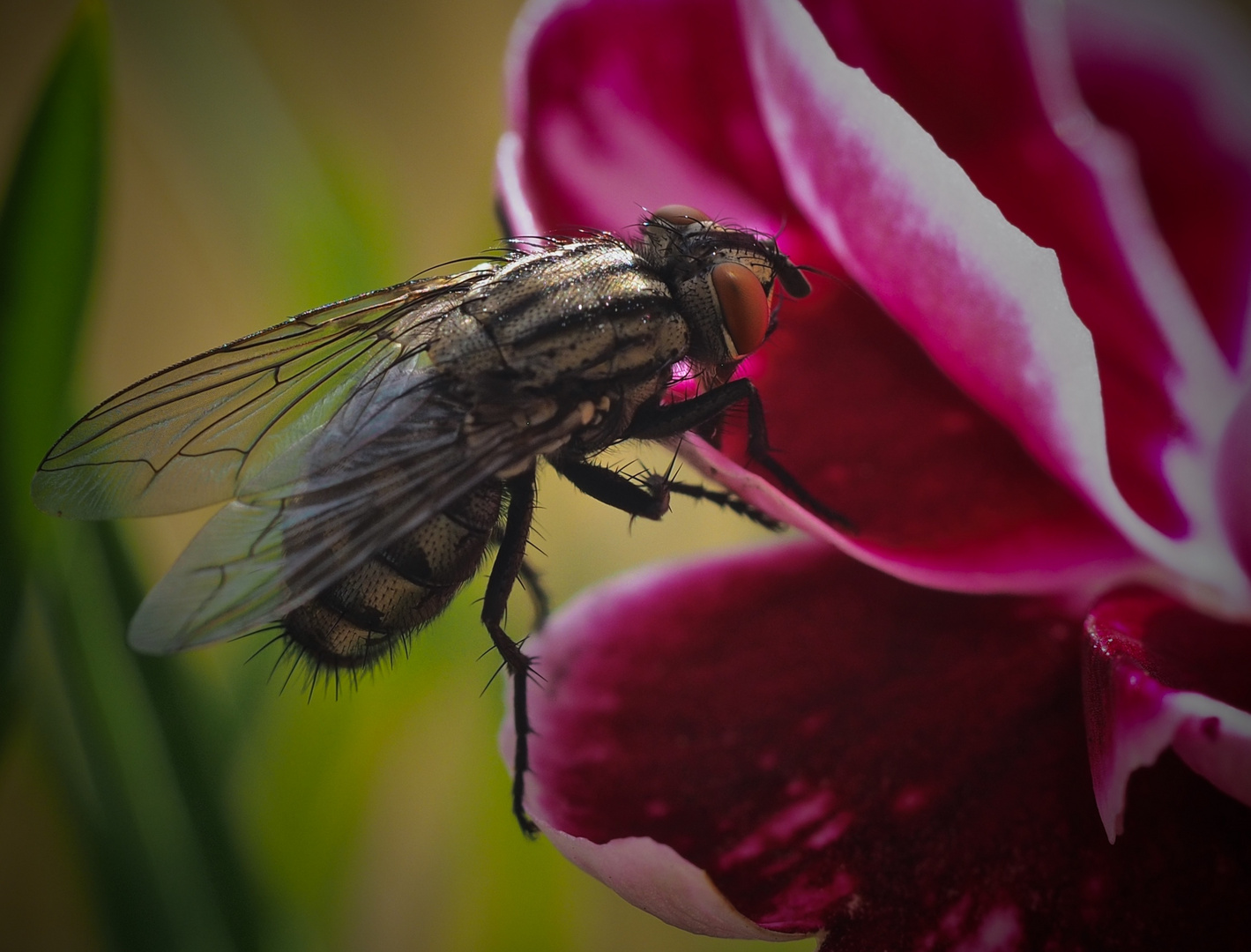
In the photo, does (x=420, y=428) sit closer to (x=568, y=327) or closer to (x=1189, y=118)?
(x=568, y=327)

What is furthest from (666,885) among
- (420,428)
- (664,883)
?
(420,428)

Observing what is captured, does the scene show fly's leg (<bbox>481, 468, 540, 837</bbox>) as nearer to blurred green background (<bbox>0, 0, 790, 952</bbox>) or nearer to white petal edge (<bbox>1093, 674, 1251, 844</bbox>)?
blurred green background (<bbox>0, 0, 790, 952</bbox>)

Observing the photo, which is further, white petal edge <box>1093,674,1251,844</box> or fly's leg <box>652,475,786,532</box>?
fly's leg <box>652,475,786,532</box>

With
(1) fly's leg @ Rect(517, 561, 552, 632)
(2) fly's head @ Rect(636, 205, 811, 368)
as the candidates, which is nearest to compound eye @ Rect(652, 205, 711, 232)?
(2) fly's head @ Rect(636, 205, 811, 368)

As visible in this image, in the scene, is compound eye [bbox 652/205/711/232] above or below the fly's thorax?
above

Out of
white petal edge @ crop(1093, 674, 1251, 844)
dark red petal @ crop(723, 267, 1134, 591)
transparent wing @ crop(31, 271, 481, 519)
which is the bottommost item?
white petal edge @ crop(1093, 674, 1251, 844)

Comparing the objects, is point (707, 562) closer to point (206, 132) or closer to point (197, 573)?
point (197, 573)

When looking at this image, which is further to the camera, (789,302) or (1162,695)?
(789,302)
